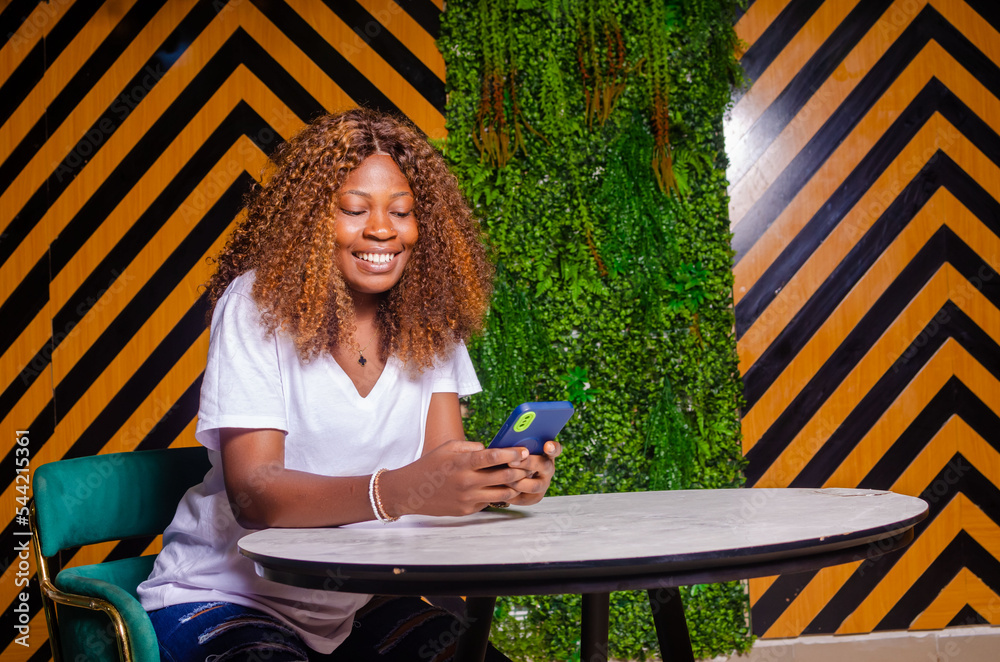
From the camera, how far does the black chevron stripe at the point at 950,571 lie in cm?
351

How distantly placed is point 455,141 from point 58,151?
1.76 metres

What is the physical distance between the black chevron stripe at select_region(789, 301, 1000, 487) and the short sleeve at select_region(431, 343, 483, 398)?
222cm

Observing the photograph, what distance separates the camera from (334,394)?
1.60 m

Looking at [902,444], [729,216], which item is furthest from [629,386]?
[902,444]

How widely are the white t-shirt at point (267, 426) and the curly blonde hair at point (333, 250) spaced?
0.06m

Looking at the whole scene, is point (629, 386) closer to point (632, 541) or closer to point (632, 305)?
point (632, 305)

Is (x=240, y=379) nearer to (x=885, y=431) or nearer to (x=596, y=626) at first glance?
(x=596, y=626)

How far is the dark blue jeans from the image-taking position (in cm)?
134

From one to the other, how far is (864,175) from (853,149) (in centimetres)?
13

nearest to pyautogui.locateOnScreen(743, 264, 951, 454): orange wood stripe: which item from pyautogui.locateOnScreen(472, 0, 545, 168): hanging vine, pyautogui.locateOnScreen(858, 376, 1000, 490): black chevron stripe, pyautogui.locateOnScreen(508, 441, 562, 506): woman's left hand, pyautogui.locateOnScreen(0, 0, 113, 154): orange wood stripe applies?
pyautogui.locateOnScreen(858, 376, 1000, 490): black chevron stripe

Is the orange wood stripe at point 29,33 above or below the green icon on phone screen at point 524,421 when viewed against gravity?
below

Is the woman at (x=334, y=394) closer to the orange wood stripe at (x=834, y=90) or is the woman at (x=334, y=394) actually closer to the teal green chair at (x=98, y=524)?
the teal green chair at (x=98, y=524)

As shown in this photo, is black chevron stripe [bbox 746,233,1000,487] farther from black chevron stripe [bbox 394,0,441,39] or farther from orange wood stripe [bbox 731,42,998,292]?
black chevron stripe [bbox 394,0,441,39]

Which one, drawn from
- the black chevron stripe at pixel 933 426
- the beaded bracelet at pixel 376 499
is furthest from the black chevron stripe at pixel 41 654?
the black chevron stripe at pixel 933 426
